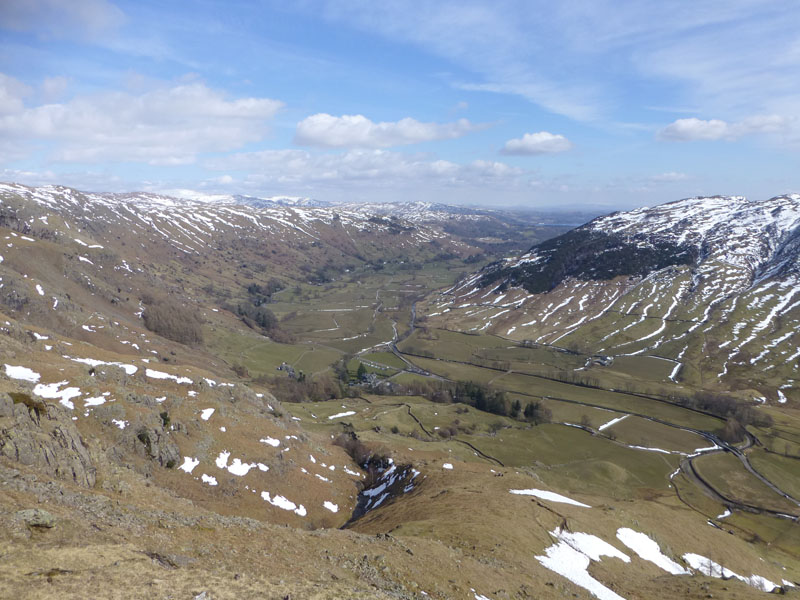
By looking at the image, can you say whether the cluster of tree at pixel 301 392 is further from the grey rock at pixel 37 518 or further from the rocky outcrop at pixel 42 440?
the grey rock at pixel 37 518

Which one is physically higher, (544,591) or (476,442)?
(544,591)

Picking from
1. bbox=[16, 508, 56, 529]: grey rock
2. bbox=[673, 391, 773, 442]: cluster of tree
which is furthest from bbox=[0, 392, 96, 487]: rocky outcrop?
bbox=[673, 391, 773, 442]: cluster of tree

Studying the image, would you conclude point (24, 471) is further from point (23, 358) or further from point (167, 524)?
point (23, 358)

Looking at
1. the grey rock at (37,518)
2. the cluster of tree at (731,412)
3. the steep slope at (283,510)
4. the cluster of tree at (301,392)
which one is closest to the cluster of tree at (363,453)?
the steep slope at (283,510)

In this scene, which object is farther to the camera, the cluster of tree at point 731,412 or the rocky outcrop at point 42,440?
the cluster of tree at point 731,412

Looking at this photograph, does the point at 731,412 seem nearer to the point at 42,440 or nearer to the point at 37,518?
the point at 42,440

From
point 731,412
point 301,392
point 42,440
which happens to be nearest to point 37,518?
point 42,440

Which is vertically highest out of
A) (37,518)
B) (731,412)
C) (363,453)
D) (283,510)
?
(37,518)

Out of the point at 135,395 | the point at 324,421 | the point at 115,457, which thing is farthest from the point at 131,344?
the point at 115,457

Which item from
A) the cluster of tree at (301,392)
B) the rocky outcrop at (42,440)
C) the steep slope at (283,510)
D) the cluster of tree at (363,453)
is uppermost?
the rocky outcrop at (42,440)
